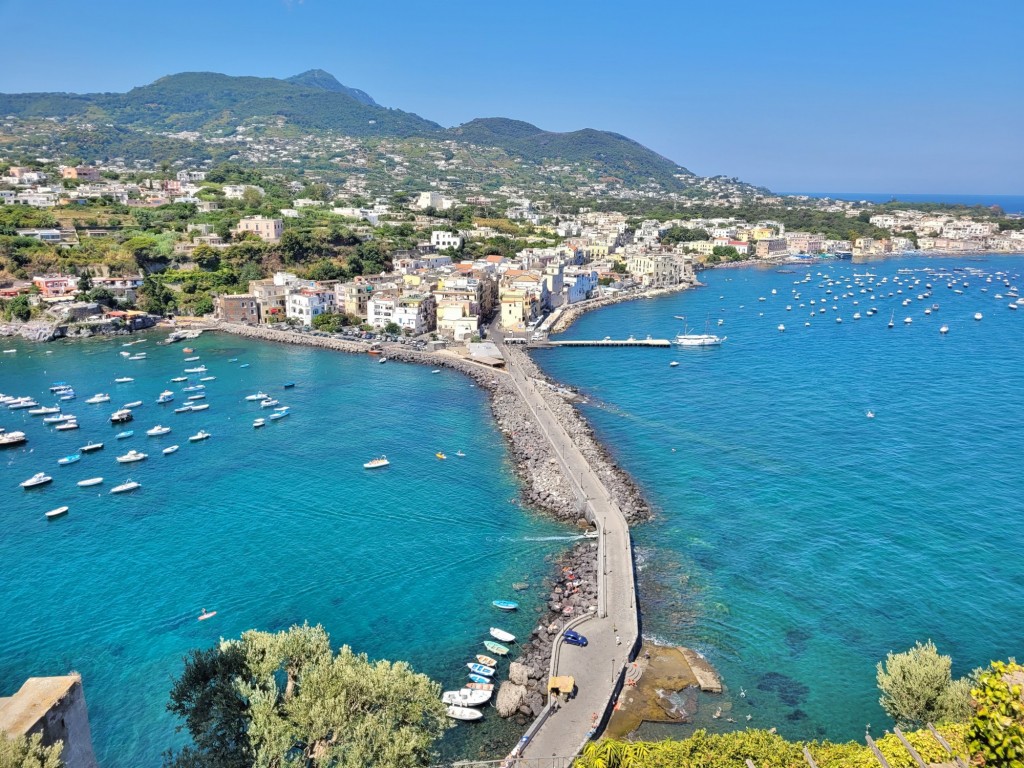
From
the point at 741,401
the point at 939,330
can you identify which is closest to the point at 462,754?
the point at 741,401

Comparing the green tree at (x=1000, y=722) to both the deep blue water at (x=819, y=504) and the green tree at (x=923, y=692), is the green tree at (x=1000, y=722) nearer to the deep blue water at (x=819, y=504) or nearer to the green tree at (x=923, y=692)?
the green tree at (x=923, y=692)

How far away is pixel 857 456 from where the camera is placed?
1177 inches

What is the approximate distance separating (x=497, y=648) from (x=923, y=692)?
381 inches

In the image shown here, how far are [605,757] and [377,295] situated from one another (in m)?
47.4

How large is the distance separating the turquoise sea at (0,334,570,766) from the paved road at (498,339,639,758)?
1.37 m

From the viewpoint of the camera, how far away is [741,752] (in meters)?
10.2

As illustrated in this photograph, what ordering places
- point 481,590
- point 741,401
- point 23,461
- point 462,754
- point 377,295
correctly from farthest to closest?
point 377,295
point 741,401
point 23,461
point 481,590
point 462,754

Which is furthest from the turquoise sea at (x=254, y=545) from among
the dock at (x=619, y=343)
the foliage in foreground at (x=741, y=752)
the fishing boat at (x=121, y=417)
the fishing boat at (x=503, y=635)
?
the dock at (x=619, y=343)

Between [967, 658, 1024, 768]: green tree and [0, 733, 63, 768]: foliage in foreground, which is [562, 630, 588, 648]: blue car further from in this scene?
[0, 733, 63, 768]: foliage in foreground

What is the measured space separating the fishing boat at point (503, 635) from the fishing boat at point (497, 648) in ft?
0.70

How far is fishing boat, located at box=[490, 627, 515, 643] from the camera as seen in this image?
17547 millimetres

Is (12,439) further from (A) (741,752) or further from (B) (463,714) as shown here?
(A) (741,752)

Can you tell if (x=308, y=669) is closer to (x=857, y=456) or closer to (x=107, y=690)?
(x=107, y=690)

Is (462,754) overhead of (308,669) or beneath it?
beneath
